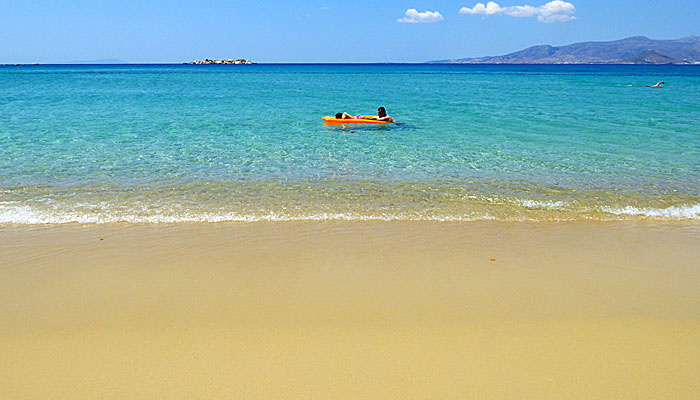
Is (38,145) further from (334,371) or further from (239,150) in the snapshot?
(334,371)

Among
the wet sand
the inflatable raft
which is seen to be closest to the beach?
the wet sand

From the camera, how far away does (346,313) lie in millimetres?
4809

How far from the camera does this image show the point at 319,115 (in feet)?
76.6

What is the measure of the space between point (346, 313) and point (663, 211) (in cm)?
712

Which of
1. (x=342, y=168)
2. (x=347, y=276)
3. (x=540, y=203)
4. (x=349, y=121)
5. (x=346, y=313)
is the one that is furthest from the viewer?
(x=349, y=121)

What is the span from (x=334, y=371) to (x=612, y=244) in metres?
5.16

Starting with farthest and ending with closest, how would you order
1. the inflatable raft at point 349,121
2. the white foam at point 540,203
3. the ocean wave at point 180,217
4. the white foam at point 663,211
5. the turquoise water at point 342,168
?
1. the inflatable raft at point 349,121
2. the white foam at point 540,203
3. the turquoise water at point 342,168
4. the white foam at point 663,211
5. the ocean wave at point 180,217

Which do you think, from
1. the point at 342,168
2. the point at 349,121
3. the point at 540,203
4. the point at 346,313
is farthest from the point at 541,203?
the point at 349,121

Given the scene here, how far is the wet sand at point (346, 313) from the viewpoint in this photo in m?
3.79

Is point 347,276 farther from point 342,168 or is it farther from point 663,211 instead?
point 663,211

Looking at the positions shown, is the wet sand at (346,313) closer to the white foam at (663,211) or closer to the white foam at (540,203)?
the white foam at (663,211)

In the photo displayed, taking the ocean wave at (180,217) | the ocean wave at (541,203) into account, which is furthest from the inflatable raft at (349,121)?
the ocean wave at (180,217)

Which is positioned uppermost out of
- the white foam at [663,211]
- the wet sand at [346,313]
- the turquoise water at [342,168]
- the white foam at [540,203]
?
the turquoise water at [342,168]

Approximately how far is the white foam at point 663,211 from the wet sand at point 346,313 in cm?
104
